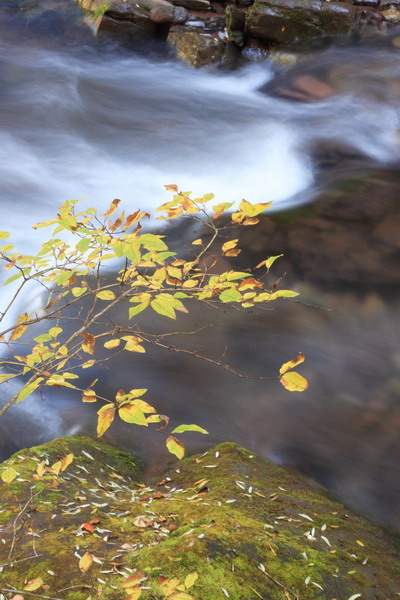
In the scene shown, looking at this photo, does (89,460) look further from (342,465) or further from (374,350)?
(374,350)

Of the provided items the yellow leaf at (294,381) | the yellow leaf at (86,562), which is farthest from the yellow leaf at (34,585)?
the yellow leaf at (294,381)

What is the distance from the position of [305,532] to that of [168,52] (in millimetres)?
10929

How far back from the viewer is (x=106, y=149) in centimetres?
878

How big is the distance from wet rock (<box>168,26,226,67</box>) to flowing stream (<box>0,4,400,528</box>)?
1.05ft

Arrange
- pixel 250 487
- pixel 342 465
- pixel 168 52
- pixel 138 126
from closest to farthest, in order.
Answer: pixel 250 487
pixel 342 465
pixel 138 126
pixel 168 52

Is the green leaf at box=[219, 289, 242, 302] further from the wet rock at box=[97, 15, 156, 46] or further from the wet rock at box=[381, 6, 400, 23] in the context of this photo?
the wet rock at box=[381, 6, 400, 23]

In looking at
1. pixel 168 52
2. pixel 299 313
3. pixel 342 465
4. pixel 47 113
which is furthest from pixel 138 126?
pixel 342 465

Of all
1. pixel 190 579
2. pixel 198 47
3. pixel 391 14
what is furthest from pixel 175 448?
pixel 391 14

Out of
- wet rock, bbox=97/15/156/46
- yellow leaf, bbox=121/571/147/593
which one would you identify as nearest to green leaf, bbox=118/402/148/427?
yellow leaf, bbox=121/571/147/593

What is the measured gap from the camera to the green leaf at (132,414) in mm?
1913

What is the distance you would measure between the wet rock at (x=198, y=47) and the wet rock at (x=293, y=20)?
71cm

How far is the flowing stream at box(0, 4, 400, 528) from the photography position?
12.9ft

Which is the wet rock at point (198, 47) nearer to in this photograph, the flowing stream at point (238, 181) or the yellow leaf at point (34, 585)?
the flowing stream at point (238, 181)

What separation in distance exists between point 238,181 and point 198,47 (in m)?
4.64
